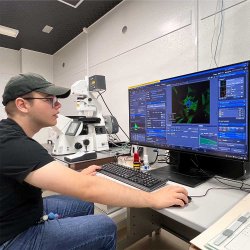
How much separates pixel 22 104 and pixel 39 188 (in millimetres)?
396

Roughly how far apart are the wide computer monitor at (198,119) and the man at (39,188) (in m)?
0.30

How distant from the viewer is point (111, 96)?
9.12ft

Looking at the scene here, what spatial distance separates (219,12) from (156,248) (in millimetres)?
2007

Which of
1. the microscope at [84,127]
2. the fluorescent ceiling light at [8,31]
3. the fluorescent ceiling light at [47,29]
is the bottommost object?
the microscope at [84,127]

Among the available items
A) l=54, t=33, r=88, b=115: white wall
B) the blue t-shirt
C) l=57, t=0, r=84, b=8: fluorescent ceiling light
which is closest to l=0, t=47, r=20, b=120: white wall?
l=54, t=33, r=88, b=115: white wall

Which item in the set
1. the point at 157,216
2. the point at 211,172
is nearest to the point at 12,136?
the point at 211,172

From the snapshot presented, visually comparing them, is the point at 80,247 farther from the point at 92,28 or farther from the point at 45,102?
the point at 92,28

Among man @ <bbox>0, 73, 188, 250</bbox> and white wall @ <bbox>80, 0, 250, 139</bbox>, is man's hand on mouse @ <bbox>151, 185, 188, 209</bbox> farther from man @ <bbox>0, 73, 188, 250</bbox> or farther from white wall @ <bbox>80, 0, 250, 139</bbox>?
white wall @ <bbox>80, 0, 250, 139</bbox>

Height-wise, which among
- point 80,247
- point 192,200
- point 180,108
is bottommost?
point 80,247

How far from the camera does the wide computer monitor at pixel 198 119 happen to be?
84 cm

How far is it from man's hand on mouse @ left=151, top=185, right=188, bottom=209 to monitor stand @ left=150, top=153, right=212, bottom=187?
0.66ft

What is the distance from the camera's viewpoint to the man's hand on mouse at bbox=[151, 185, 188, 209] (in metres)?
0.74

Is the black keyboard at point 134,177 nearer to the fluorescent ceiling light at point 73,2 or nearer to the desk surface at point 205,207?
the desk surface at point 205,207

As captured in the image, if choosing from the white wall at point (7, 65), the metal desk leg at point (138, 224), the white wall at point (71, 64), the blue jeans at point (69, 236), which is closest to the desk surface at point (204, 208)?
the blue jeans at point (69, 236)
